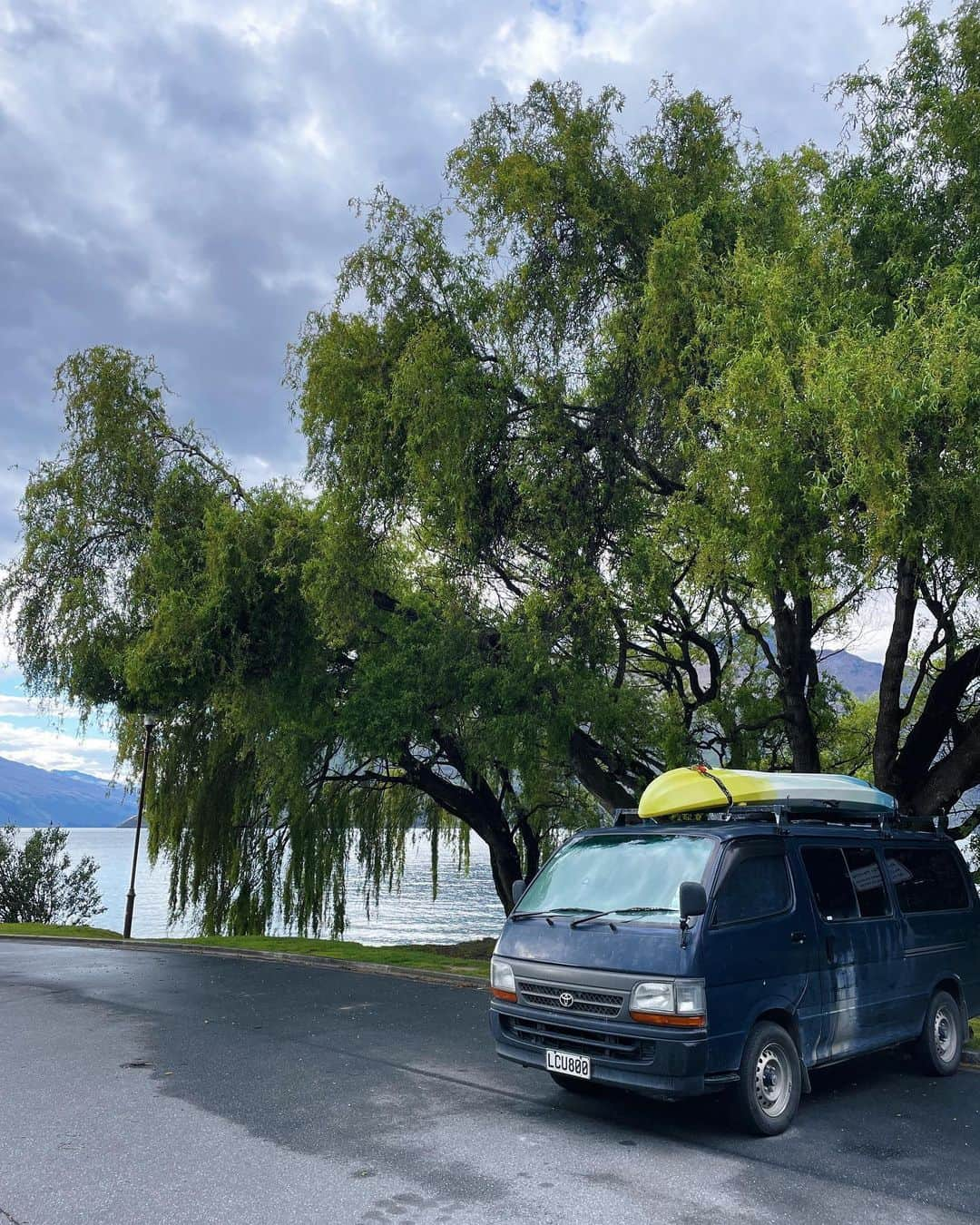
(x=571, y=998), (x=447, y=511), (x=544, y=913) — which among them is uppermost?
(x=447, y=511)

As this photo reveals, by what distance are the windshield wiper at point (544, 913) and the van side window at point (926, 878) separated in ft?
9.86

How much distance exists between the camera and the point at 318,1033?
10.3m

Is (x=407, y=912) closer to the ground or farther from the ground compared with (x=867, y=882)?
closer to the ground

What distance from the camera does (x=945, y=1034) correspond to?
9.12m

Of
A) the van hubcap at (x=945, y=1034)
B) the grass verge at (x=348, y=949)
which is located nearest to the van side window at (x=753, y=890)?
the van hubcap at (x=945, y=1034)

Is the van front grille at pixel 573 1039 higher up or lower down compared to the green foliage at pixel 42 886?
lower down

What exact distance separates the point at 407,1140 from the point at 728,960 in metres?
2.36

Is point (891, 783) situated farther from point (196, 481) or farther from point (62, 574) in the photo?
point (62, 574)

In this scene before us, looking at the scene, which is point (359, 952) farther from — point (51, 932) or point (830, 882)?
point (830, 882)

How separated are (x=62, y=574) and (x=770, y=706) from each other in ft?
43.4

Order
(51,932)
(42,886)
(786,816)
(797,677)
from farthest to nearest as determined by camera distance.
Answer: (42,886) → (51,932) → (797,677) → (786,816)

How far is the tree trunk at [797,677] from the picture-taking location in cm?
1641

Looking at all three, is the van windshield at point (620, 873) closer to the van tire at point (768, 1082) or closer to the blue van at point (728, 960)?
the blue van at point (728, 960)

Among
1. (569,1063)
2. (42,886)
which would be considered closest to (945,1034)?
(569,1063)
